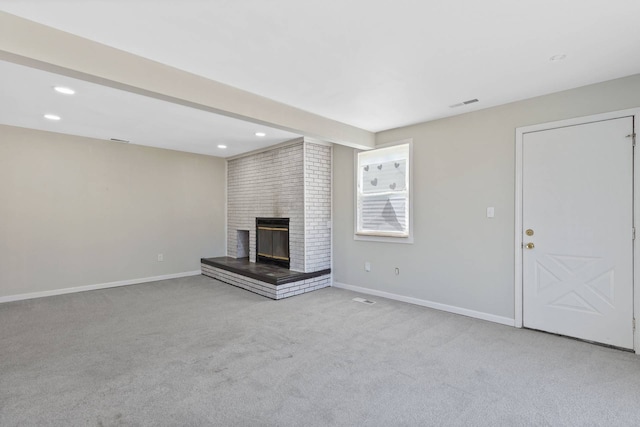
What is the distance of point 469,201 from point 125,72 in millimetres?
3723

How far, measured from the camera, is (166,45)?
2279 millimetres

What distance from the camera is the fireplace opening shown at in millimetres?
5316

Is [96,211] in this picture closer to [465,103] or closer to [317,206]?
[317,206]

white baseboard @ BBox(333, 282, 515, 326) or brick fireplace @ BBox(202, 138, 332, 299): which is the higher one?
brick fireplace @ BBox(202, 138, 332, 299)

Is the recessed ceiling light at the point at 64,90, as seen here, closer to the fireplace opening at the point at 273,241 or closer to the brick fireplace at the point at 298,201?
the brick fireplace at the point at 298,201

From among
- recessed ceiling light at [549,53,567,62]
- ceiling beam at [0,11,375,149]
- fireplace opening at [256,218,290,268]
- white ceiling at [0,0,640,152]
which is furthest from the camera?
fireplace opening at [256,218,290,268]

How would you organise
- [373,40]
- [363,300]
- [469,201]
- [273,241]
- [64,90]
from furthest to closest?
[273,241], [363,300], [469,201], [64,90], [373,40]

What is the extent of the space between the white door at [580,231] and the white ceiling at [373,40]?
23.4 inches

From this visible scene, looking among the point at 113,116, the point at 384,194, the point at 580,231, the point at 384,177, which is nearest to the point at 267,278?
the point at 384,194

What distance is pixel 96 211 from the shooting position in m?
5.09

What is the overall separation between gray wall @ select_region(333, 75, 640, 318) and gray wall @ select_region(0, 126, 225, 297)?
379 centimetres

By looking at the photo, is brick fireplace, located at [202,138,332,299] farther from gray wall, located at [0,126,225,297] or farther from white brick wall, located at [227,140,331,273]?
gray wall, located at [0,126,225,297]

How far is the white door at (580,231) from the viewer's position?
2.84 meters

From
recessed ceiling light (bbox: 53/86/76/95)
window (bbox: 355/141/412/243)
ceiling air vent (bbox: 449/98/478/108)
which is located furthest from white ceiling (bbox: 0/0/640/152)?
window (bbox: 355/141/412/243)
